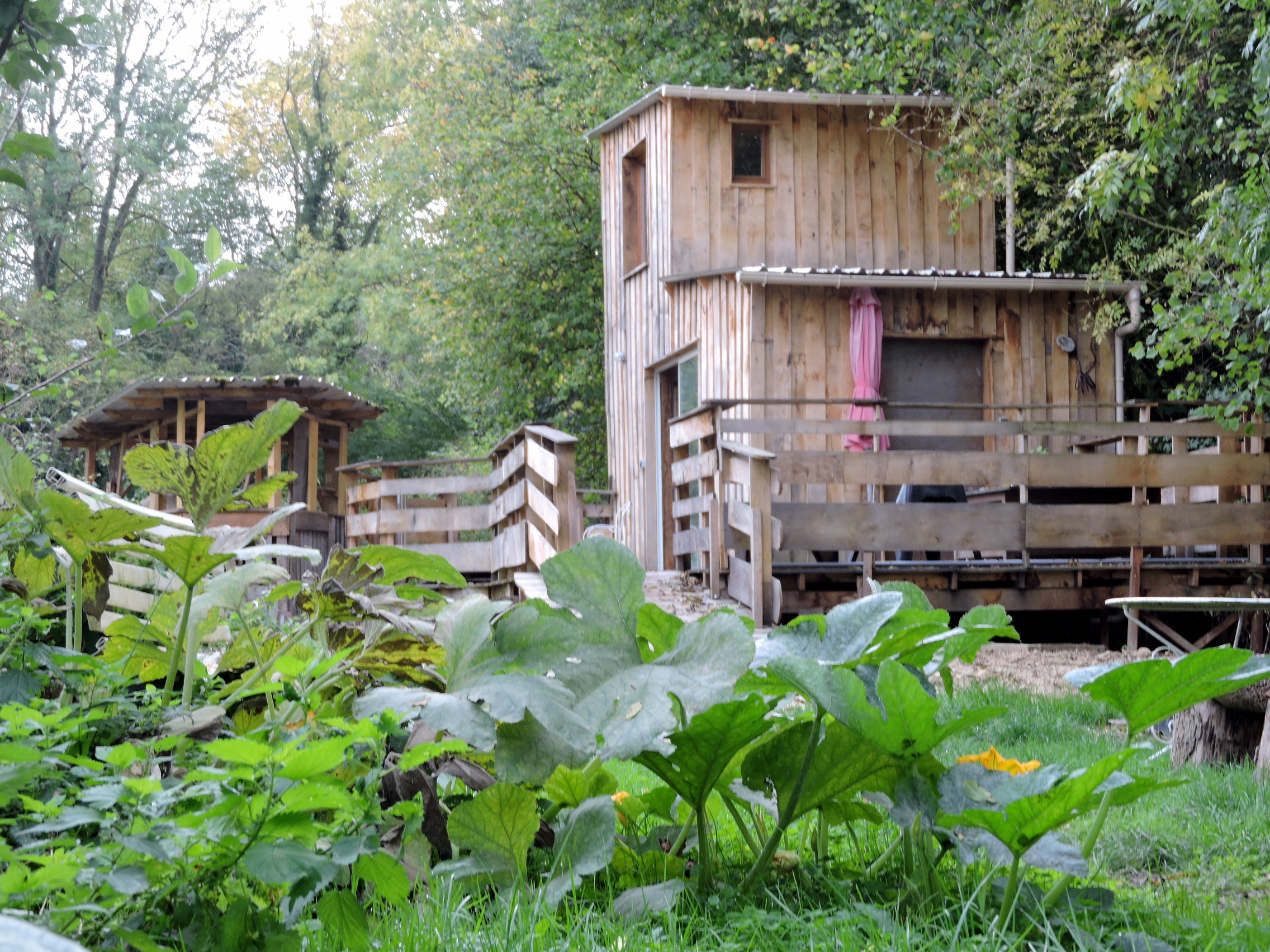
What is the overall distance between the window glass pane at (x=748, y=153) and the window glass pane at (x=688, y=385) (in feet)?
8.61

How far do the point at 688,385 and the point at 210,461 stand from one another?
1299 cm

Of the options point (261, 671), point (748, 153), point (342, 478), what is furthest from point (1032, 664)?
point (342, 478)

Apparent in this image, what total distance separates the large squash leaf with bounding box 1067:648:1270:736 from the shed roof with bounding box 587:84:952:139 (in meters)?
13.6

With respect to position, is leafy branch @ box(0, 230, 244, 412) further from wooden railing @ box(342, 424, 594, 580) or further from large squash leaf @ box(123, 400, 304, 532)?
wooden railing @ box(342, 424, 594, 580)

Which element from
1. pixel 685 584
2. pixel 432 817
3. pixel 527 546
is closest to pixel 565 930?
pixel 432 817

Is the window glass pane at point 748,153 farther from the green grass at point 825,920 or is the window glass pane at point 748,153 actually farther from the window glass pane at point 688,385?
the green grass at point 825,920

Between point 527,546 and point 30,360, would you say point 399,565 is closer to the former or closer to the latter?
point 527,546

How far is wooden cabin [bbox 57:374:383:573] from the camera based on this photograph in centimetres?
1727

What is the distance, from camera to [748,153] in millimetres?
14789

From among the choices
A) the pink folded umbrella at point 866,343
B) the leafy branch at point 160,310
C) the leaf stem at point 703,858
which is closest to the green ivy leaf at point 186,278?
the leafy branch at point 160,310

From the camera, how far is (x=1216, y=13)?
859 cm

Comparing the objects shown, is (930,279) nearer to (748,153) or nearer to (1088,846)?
(748,153)

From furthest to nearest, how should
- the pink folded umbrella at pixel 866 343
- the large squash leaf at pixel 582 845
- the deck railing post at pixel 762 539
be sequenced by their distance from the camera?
the pink folded umbrella at pixel 866 343 < the deck railing post at pixel 762 539 < the large squash leaf at pixel 582 845

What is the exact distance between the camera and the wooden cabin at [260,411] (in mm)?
17266
